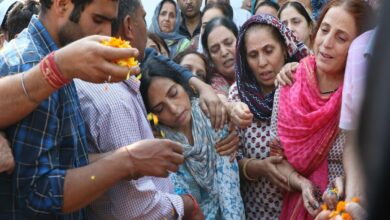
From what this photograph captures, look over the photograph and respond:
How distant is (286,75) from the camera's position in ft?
10.1

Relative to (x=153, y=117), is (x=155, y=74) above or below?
above

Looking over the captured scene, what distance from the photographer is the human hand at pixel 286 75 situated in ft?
9.96

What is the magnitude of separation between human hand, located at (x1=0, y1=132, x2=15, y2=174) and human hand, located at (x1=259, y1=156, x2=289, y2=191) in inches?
61.8

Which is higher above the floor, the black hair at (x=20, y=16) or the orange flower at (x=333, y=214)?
the black hair at (x=20, y=16)

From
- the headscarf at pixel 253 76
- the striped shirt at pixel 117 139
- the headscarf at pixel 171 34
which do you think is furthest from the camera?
the headscarf at pixel 171 34

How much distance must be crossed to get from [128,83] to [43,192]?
0.75 metres

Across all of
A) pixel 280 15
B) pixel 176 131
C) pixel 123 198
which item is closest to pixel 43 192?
pixel 123 198

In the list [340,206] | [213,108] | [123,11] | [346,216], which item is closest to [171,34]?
[123,11]

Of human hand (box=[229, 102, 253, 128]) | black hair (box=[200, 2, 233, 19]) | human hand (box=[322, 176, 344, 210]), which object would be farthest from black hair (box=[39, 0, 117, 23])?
black hair (box=[200, 2, 233, 19])

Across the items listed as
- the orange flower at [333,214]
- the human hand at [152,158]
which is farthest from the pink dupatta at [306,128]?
the human hand at [152,158]

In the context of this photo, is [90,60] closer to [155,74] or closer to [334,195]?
[155,74]

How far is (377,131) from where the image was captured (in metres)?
0.44

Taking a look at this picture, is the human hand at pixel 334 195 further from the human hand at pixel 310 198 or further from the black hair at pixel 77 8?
the black hair at pixel 77 8

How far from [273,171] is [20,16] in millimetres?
1888
